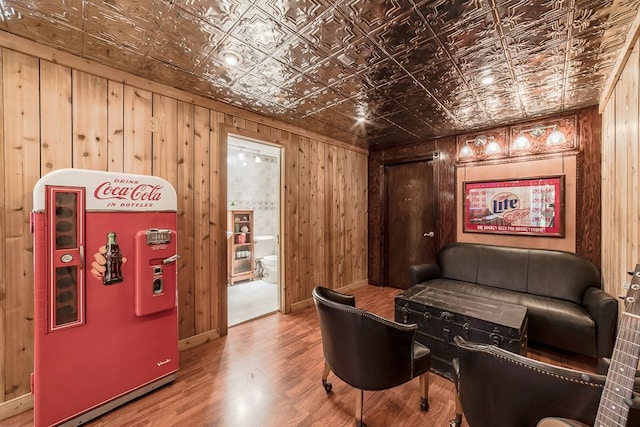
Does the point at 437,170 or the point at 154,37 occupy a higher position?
the point at 154,37

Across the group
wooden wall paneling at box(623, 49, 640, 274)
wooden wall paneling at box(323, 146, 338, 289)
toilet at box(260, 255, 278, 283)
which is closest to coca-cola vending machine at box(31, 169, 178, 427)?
wooden wall paneling at box(323, 146, 338, 289)

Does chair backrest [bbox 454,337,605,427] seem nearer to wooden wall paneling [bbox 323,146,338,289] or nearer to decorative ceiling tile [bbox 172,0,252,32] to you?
decorative ceiling tile [bbox 172,0,252,32]

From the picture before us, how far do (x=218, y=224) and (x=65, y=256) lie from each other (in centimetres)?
135

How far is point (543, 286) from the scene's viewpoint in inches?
117

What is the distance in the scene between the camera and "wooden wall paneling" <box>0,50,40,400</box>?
176 centimetres

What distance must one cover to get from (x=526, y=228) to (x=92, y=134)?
16.1ft

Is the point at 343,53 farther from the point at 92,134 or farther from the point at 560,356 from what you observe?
the point at 560,356

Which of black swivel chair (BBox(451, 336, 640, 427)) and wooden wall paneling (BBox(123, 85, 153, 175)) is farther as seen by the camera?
wooden wall paneling (BBox(123, 85, 153, 175))

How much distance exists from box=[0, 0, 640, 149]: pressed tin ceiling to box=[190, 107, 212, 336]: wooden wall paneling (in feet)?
1.35

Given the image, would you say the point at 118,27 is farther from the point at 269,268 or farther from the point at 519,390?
the point at 269,268

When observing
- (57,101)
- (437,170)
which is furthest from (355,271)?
(57,101)

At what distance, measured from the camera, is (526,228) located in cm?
337

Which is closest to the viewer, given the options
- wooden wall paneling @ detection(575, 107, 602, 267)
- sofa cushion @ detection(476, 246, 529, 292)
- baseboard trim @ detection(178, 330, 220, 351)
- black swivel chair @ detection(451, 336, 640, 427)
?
black swivel chair @ detection(451, 336, 640, 427)

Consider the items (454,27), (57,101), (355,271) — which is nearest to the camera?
(454,27)
